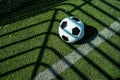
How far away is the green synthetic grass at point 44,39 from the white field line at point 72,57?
126mm

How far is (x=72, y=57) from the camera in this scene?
246 inches

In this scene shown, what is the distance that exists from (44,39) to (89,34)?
1445mm

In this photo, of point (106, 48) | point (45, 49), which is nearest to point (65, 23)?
point (45, 49)

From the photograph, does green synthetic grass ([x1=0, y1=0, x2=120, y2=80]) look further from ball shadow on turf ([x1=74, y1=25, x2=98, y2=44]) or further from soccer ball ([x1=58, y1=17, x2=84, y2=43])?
soccer ball ([x1=58, y1=17, x2=84, y2=43])

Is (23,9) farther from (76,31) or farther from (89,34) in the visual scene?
(89,34)

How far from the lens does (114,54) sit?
6.42 metres

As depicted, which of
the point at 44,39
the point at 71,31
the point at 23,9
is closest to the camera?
the point at 71,31

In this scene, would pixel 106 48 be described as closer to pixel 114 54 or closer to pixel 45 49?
pixel 114 54

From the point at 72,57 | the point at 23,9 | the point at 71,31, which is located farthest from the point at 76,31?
the point at 23,9

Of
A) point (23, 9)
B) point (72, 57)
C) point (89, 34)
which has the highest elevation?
point (23, 9)

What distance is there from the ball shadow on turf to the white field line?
0.12 m

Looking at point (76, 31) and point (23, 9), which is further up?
point (23, 9)

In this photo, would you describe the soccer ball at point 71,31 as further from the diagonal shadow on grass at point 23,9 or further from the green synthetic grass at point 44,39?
the diagonal shadow on grass at point 23,9

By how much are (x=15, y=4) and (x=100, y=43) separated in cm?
322
